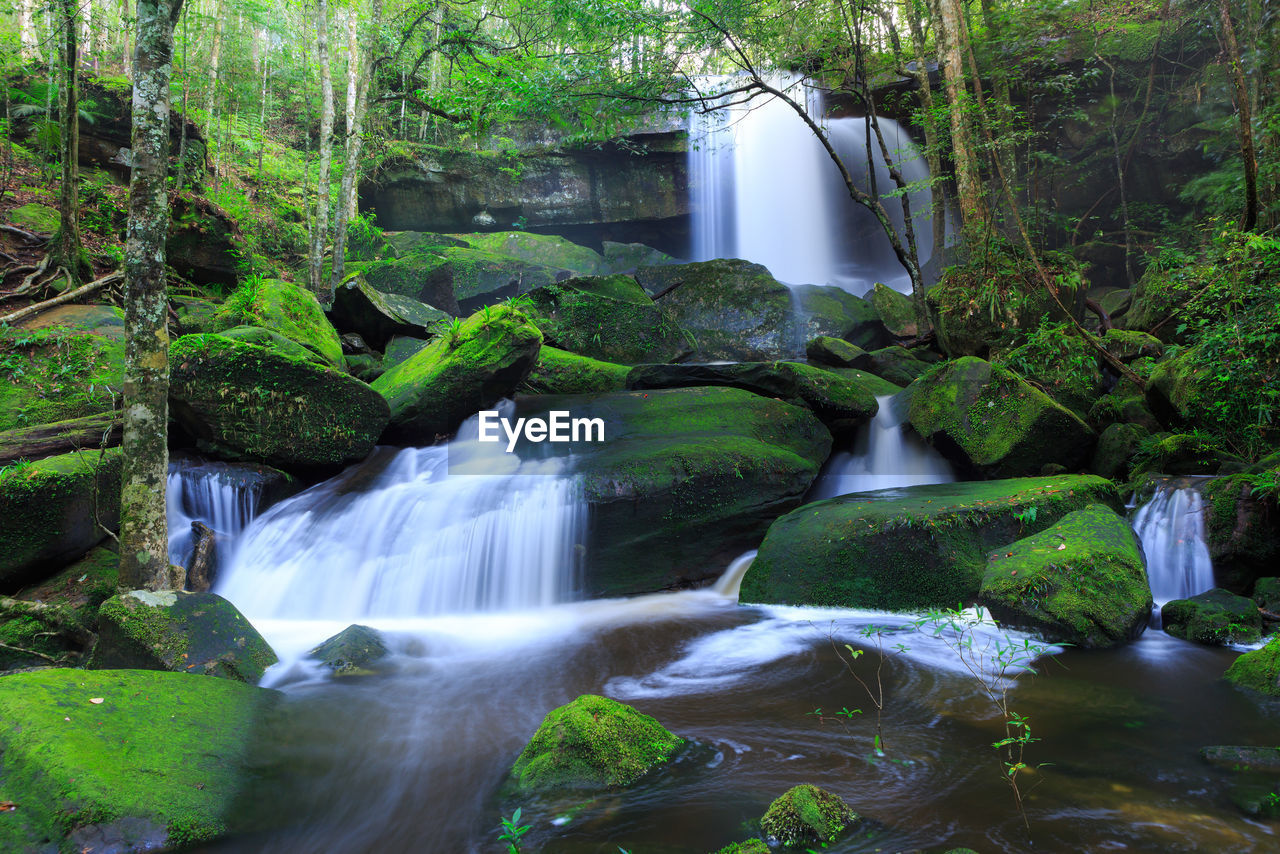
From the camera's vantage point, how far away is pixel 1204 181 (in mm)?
13555

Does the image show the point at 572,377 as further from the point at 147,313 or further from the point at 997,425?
the point at 147,313

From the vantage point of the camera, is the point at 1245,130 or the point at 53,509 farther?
the point at 1245,130

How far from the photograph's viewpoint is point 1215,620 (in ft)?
17.2

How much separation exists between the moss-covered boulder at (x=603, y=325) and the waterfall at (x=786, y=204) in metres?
9.20

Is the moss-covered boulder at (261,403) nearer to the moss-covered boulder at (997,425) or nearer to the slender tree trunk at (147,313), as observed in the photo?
the slender tree trunk at (147,313)

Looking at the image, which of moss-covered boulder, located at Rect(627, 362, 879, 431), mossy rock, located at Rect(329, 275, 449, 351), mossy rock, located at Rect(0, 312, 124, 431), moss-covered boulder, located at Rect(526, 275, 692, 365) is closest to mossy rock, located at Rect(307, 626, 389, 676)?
mossy rock, located at Rect(0, 312, 124, 431)

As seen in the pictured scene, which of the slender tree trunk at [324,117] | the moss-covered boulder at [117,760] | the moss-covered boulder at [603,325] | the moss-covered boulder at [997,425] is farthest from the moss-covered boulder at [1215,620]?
the slender tree trunk at [324,117]

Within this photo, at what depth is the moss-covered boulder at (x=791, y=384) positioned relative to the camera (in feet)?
30.5

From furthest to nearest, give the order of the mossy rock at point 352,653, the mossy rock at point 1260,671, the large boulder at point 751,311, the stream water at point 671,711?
1. the large boulder at point 751,311
2. the mossy rock at point 352,653
3. the mossy rock at point 1260,671
4. the stream water at point 671,711

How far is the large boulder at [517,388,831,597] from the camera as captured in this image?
734 centimetres

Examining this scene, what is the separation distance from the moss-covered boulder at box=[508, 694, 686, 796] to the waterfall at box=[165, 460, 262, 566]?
528 centimetres

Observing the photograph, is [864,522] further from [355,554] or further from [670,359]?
[670,359]

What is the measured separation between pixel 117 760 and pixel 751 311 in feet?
41.5

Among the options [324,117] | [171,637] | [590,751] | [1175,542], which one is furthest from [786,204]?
[590,751]
